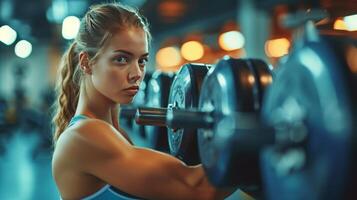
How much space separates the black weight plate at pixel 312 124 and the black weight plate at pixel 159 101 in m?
0.82

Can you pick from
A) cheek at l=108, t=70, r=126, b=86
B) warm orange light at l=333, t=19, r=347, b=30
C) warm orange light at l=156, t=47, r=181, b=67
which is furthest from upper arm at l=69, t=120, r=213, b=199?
warm orange light at l=156, t=47, r=181, b=67

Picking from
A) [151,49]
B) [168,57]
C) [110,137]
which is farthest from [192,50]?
[110,137]

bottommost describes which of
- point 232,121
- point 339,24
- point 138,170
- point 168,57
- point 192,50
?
point 168,57

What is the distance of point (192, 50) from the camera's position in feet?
31.0

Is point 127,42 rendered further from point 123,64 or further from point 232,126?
point 232,126

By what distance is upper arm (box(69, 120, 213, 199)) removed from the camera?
2.95 ft

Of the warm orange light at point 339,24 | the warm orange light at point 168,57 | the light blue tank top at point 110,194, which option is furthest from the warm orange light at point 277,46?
the light blue tank top at point 110,194

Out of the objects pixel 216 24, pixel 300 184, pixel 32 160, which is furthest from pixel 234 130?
pixel 216 24

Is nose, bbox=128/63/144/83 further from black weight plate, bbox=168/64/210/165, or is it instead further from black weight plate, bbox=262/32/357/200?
black weight plate, bbox=262/32/357/200

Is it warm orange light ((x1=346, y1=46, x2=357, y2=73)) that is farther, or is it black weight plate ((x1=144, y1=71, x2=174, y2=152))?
black weight plate ((x1=144, y1=71, x2=174, y2=152))

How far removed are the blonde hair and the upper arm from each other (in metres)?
0.22

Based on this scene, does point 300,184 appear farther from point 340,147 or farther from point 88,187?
point 88,187

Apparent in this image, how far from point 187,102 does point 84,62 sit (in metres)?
0.25

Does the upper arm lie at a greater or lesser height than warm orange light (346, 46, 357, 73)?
lesser
